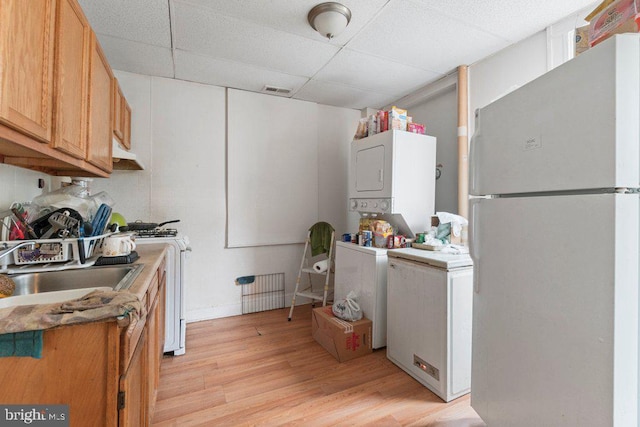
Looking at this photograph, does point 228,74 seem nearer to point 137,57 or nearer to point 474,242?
point 137,57

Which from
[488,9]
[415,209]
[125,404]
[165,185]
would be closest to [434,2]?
[488,9]

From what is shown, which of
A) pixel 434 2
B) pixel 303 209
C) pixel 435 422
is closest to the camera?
pixel 435 422

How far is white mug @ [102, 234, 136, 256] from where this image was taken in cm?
139

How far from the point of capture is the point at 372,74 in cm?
261

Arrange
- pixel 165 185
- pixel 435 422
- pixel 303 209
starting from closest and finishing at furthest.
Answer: pixel 435 422, pixel 165 185, pixel 303 209

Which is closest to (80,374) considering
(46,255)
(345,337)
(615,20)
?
(46,255)

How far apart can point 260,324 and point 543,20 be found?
3275 millimetres

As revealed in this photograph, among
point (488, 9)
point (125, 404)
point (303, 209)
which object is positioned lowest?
point (125, 404)

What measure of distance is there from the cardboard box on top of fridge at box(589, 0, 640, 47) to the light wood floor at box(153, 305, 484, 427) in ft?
6.00

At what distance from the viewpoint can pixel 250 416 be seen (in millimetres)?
1531

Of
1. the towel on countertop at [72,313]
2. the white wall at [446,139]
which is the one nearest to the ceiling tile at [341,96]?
the white wall at [446,139]

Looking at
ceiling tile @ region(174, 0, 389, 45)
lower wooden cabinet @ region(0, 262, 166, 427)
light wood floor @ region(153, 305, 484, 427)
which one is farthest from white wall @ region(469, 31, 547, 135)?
lower wooden cabinet @ region(0, 262, 166, 427)

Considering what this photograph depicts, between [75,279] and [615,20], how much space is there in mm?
2321

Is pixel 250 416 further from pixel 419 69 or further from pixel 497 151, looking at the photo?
pixel 419 69
